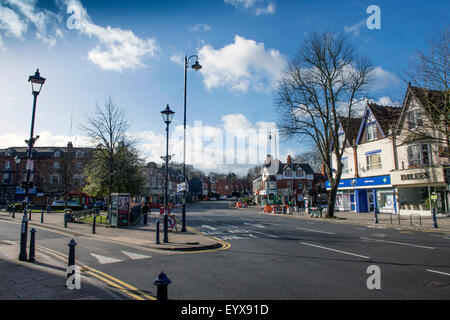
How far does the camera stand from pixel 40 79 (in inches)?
378

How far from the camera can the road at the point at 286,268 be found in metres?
5.69

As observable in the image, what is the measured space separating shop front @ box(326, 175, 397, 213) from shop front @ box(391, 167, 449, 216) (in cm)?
126

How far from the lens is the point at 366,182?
31625 millimetres

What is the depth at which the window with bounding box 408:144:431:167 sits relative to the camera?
25134 mm

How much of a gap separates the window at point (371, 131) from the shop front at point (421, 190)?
5717 mm

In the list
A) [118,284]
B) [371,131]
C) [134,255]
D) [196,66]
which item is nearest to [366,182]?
[371,131]

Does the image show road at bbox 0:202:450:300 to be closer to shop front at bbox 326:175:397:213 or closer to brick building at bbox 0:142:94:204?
shop front at bbox 326:175:397:213

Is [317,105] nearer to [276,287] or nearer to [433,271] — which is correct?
[433,271]

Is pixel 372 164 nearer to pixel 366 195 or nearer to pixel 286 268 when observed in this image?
pixel 366 195

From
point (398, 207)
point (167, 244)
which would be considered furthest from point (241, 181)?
point (167, 244)

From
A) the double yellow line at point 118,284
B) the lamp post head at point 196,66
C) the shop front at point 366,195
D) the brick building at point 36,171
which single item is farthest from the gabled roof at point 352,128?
the brick building at point 36,171
